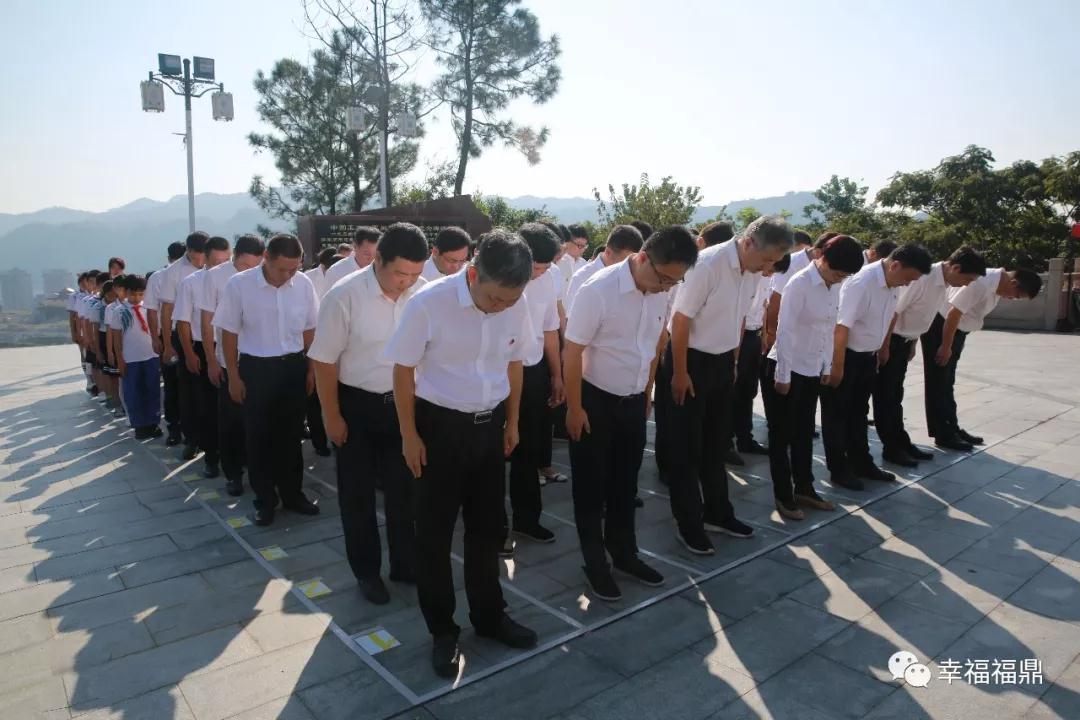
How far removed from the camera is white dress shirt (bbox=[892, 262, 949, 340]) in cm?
531

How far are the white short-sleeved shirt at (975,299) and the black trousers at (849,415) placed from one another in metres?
1.40

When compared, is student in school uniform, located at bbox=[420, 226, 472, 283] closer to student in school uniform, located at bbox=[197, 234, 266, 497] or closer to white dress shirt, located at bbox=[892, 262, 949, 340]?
student in school uniform, located at bbox=[197, 234, 266, 497]

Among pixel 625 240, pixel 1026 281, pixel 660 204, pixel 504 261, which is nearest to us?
pixel 504 261

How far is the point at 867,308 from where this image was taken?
4621mm

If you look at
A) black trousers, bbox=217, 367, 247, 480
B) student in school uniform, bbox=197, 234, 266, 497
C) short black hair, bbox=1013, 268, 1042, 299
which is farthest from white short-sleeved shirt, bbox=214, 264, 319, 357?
short black hair, bbox=1013, 268, 1042, 299

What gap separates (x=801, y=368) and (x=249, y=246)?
3.80m

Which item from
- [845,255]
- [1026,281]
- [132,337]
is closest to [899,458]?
[1026,281]

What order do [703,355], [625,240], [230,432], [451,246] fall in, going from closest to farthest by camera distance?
[451,246] < [703,355] < [625,240] < [230,432]

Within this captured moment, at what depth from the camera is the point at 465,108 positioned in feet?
62.5

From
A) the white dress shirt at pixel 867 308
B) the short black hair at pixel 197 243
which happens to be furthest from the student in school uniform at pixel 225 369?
the white dress shirt at pixel 867 308

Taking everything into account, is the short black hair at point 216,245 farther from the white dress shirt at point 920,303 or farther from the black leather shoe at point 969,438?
the black leather shoe at point 969,438

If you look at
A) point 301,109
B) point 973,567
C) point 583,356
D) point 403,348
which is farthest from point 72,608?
point 301,109

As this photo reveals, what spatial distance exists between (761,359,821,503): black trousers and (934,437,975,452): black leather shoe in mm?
2096

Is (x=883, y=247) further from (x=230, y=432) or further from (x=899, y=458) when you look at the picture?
(x=230, y=432)
